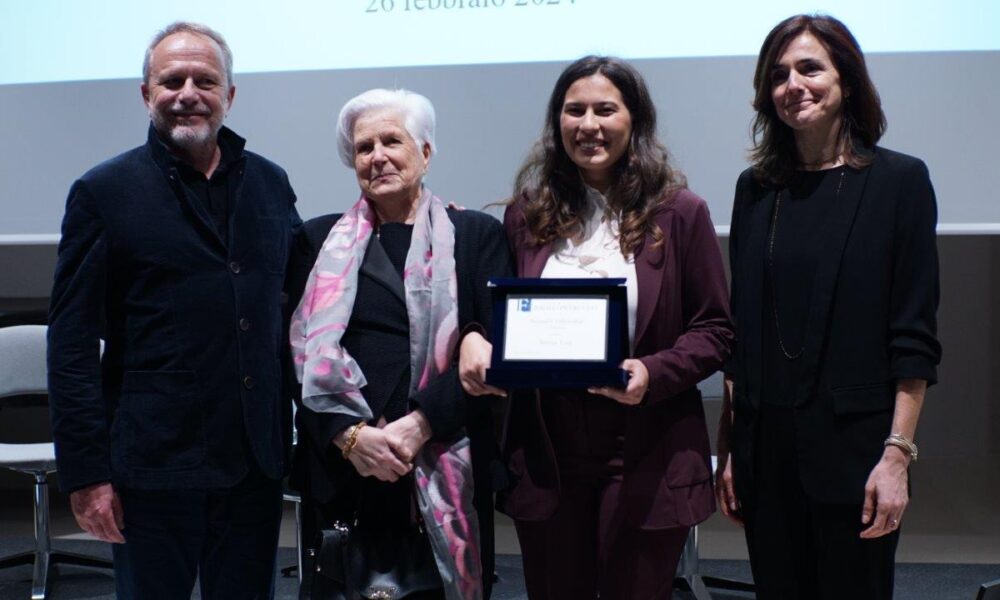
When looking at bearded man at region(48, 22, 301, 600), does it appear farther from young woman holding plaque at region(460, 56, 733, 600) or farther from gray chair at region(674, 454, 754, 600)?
gray chair at region(674, 454, 754, 600)

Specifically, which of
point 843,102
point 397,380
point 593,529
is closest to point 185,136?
point 397,380

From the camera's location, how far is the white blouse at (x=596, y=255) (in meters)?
2.18

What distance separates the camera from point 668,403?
2.18 meters

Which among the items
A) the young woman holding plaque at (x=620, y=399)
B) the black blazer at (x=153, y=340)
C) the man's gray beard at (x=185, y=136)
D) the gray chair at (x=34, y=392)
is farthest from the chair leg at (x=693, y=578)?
the man's gray beard at (x=185, y=136)

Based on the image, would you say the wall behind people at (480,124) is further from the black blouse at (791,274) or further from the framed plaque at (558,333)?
the framed plaque at (558,333)

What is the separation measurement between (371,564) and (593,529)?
17.8 inches

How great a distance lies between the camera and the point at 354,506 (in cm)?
223

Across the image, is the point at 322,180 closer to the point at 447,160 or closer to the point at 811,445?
the point at 447,160

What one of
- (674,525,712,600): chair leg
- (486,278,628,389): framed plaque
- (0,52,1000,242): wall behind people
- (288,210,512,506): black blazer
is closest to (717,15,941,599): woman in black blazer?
(486,278,628,389): framed plaque

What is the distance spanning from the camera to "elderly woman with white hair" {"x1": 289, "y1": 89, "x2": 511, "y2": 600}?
2162mm

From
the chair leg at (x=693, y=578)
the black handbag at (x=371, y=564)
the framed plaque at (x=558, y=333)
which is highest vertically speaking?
the framed plaque at (x=558, y=333)

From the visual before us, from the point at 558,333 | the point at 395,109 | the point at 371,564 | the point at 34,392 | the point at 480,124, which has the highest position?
the point at 480,124

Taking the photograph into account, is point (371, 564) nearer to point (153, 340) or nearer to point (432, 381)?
point (432, 381)

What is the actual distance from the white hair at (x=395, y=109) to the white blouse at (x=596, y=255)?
0.35 m
